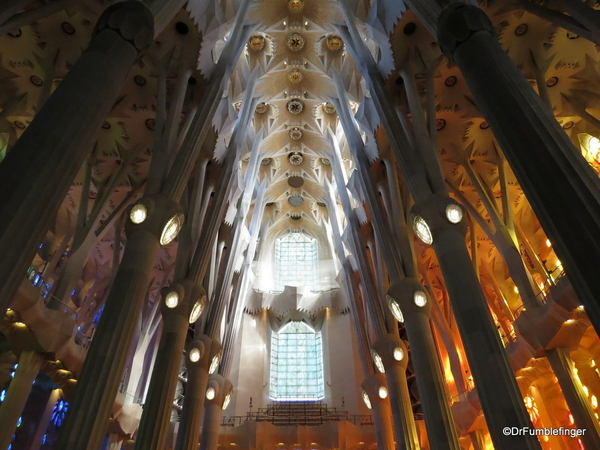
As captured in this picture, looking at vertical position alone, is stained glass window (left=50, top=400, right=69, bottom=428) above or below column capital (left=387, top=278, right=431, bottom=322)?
below

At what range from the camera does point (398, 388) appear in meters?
13.4

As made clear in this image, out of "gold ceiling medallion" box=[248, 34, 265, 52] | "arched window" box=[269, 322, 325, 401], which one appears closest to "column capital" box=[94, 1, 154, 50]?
"gold ceiling medallion" box=[248, 34, 265, 52]

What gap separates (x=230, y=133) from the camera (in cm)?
1822

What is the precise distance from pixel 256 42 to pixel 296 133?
585cm

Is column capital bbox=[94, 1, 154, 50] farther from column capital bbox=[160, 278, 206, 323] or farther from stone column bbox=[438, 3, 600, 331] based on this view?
column capital bbox=[160, 278, 206, 323]

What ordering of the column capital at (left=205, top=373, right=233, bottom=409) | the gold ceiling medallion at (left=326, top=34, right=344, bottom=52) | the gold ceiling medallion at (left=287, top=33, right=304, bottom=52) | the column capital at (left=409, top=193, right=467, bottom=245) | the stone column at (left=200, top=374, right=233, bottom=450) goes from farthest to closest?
1. the gold ceiling medallion at (left=287, top=33, right=304, bottom=52)
2. the gold ceiling medallion at (left=326, top=34, right=344, bottom=52)
3. the column capital at (left=205, top=373, right=233, bottom=409)
4. the stone column at (left=200, top=374, right=233, bottom=450)
5. the column capital at (left=409, top=193, right=467, bottom=245)

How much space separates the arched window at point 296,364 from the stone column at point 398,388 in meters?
8.60

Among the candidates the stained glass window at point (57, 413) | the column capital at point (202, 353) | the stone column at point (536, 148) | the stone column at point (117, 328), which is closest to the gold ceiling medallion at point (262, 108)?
the column capital at point (202, 353)

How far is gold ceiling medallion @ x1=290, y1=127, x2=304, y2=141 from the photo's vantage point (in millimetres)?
25000

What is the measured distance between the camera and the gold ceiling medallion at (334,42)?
20.6m

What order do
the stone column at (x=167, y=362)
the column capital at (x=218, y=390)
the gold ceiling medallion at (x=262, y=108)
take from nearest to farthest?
the stone column at (x=167, y=362)
the column capital at (x=218, y=390)
the gold ceiling medallion at (x=262, y=108)

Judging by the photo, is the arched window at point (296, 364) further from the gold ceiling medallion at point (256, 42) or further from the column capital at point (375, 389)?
the gold ceiling medallion at point (256, 42)

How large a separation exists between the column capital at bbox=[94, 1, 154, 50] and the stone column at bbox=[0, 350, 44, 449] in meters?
8.90

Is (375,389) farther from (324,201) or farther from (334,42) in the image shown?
(334,42)
